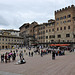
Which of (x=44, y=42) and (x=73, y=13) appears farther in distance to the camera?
(x=44, y=42)

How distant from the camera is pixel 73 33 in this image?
163ft

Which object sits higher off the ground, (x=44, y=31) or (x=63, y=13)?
(x=63, y=13)

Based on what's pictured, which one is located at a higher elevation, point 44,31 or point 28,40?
point 44,31

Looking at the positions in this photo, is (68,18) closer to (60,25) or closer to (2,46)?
(60,25)

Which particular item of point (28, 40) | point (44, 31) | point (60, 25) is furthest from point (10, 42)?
point (60, 25)

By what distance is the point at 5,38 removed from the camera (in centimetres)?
6475

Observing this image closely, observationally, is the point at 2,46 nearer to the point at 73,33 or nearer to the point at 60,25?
the point at 60,25

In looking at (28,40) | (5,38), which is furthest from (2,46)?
(28,40)

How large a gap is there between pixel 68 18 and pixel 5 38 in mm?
38221

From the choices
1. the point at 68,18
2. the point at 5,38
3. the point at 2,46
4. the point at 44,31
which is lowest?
the point at 2,46

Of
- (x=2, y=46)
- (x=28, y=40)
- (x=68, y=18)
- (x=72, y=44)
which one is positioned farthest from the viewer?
(x=28, y=40)

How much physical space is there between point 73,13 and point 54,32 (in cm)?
1416

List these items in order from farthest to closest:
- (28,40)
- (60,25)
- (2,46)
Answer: (28,40), (2,46), (60,25)

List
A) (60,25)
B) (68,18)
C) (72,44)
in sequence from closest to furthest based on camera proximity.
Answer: (72,44), (68,18), (60,25)
